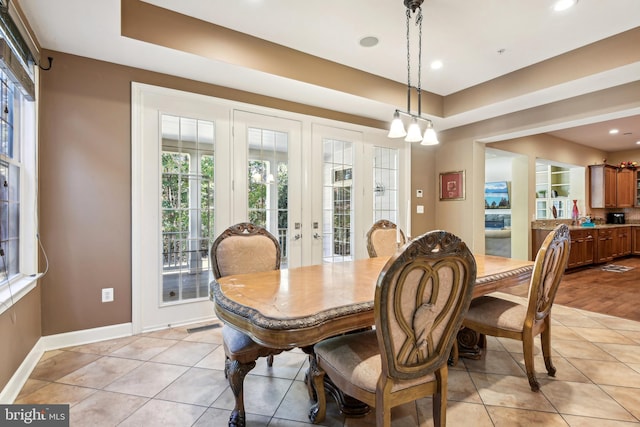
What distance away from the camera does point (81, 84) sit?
265 cm

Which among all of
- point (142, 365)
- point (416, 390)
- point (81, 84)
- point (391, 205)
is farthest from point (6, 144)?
point (391, 205)

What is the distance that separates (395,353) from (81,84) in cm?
320

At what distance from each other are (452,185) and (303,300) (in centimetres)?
410

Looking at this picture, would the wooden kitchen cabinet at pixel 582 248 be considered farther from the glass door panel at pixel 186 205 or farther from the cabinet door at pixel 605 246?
the glass door panel at pixel 186 205

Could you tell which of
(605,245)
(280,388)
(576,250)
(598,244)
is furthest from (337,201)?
(605,245)

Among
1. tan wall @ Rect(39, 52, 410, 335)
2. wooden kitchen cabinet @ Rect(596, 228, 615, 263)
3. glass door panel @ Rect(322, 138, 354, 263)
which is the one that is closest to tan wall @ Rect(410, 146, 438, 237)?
glass door panel @ Rect(322, 138, 354, 263)

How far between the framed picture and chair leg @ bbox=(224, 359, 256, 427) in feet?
13.6

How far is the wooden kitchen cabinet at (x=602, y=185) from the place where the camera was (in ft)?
23.4

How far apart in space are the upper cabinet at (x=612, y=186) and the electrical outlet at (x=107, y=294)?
9466 mm

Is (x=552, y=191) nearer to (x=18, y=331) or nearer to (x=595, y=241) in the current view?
(x=595, y=241)

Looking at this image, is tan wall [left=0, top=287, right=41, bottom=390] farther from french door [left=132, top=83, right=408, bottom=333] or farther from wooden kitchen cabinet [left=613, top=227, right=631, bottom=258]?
wooden kitchen cabinet [left=613, top=227, right=631, bottom=258]

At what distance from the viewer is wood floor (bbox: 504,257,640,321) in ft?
11.9

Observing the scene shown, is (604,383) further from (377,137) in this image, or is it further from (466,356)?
(377,137)

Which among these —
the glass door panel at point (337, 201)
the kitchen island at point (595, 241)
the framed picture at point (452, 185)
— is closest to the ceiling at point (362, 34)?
the glass door panel at point (337, 201)
